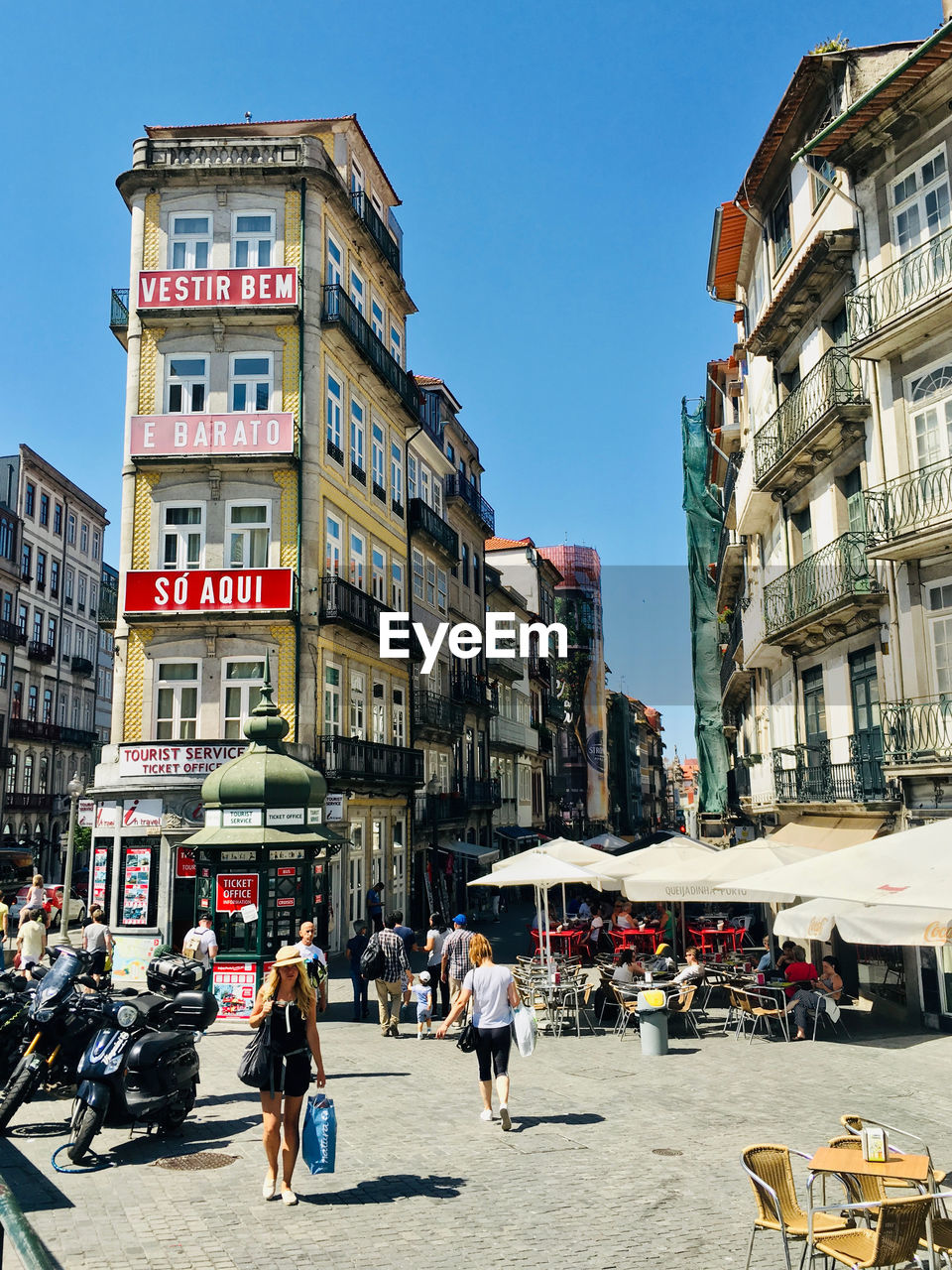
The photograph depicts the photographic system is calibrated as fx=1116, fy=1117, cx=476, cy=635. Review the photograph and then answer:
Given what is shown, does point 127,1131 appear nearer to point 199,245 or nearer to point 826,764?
point 826,764

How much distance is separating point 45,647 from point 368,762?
123 feet

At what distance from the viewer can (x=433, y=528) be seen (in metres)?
38.5

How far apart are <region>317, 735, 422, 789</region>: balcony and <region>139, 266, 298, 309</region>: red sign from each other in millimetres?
10849

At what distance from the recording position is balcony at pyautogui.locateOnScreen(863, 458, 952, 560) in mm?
16531

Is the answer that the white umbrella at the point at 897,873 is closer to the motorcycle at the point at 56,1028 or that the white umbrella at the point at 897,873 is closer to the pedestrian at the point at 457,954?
the pedestrian at the point at 457,954

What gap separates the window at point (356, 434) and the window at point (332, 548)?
2.68 m

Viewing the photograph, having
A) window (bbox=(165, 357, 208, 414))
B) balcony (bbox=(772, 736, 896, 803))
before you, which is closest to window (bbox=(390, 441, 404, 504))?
window (bbox=(165, 357, 208, 414))

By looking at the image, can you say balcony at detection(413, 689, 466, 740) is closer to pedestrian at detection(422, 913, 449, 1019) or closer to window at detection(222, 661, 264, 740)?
window at detection(222, 661, 264, 740)

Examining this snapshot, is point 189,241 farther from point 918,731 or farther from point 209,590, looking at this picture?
point 918,731

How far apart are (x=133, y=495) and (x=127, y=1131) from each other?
19.5 m

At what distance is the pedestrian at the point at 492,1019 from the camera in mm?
10219

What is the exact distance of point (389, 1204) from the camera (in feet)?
26.3

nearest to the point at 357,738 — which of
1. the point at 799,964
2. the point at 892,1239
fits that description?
the point at 799,964

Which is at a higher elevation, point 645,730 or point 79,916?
point 645,730
